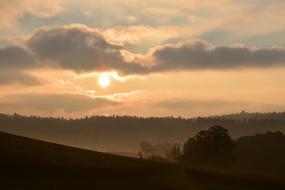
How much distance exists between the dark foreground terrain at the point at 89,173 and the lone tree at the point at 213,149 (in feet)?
118

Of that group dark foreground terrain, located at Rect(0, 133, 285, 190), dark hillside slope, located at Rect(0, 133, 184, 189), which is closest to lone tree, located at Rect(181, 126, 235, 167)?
dark foreground terrain, located at Rect(0, 133, 285, 190)

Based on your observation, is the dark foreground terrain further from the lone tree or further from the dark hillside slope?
the lone tree

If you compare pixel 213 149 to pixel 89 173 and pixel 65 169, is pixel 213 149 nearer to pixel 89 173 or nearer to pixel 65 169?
pixel 89 173

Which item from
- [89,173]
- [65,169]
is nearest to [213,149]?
[89,173]

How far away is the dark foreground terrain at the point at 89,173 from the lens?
185 ft

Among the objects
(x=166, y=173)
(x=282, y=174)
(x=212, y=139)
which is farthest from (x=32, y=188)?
(x=282, y=174)

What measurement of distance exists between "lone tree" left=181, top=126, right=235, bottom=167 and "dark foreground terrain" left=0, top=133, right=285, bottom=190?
118 feet

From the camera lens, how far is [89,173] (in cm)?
6272

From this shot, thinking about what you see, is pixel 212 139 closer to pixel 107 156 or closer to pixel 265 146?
pixel 265 146

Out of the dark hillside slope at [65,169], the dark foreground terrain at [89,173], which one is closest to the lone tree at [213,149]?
the dark foreground terrain at [89,173]

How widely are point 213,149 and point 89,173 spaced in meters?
60.4

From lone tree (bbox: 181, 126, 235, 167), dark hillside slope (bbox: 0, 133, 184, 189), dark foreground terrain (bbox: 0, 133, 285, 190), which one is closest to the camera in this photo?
dark hillside slope (bbox: 0, 133, 184, 189)

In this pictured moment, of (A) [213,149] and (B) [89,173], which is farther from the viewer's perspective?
(A) [213,149]

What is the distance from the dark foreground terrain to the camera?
5653cm
